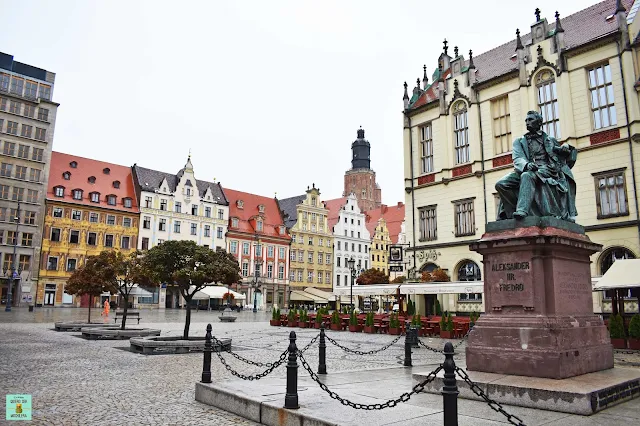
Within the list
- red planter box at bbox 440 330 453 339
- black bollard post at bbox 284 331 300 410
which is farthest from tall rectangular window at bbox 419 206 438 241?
black bollard post at bbox 284 331 300 410

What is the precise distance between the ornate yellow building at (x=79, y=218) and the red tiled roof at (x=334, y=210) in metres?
30.6

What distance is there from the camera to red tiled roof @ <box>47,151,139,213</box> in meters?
55.8

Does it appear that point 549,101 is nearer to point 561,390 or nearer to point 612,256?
point 612,256

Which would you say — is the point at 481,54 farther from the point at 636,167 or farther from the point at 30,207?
the point at 30,207

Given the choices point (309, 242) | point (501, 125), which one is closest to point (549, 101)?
point (501, 125)

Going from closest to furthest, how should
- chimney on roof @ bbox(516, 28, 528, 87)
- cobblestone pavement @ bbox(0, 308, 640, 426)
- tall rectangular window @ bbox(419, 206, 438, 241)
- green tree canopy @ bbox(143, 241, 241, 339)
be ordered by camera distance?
cobblestone pavement @ bbox(0, 308, 640, 426), green tree canopy @ bbox(143, 241, 241, 339), chimney on roof @ bbox(516, 28, 528, 87), tall rectangular window @ bbox(419, 206, 438, 241)

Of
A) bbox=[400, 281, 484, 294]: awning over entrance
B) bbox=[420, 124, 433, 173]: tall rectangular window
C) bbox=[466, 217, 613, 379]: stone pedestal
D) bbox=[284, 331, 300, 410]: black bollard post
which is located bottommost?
bbox=[284, 331, 300, 410]: black bollard post

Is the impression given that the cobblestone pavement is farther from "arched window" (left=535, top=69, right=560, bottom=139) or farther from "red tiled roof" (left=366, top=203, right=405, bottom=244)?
"red tiled roof" (left=366, top=203, right=405, bottom=244)

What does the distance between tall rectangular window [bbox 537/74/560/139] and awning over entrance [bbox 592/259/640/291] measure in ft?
30.4

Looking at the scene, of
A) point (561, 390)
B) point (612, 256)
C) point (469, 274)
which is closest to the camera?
point (561, 390)

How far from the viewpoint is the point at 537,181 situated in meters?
8.80

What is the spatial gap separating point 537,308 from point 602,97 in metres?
21.8

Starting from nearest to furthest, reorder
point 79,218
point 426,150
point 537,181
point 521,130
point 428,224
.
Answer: point 537,181 → point 521,130 → point 428,224 → point 426,150 → point 79,218

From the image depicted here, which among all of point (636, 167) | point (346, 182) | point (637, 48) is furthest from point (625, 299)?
point (346, 182)
